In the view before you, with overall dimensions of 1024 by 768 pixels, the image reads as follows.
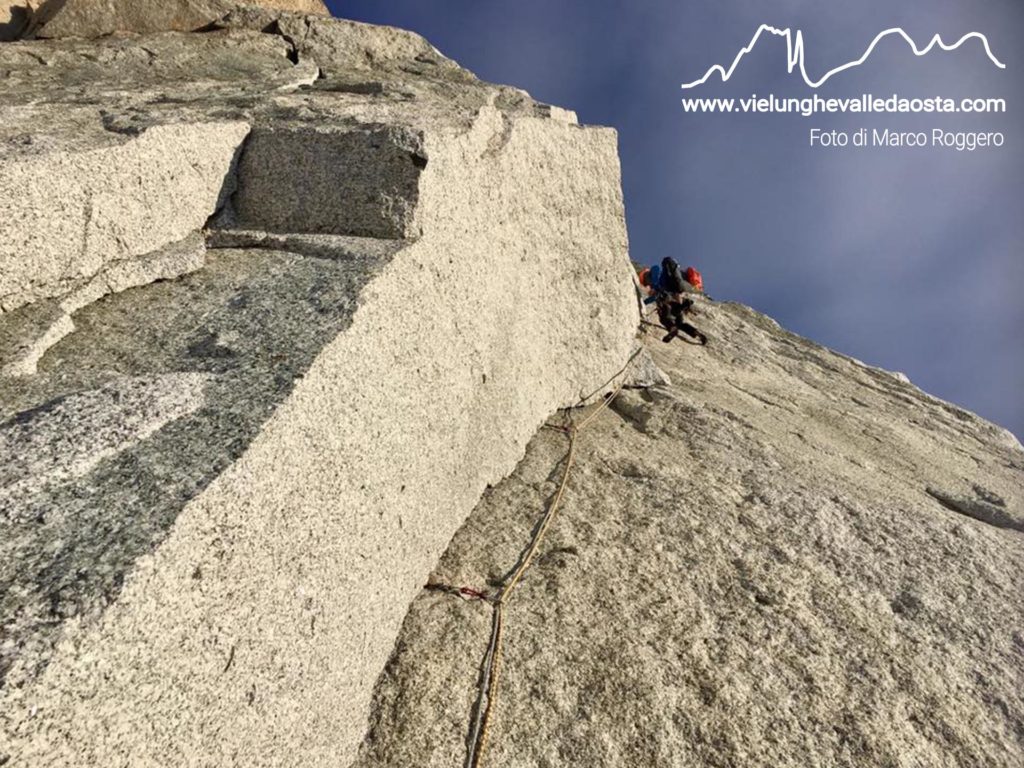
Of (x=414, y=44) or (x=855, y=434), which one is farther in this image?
(x=414, y=44)

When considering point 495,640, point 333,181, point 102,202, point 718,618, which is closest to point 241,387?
point 102,202

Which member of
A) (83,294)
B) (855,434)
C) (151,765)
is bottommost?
(855,434)

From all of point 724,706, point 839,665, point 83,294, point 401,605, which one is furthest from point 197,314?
point 839,665

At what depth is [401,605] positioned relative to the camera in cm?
331

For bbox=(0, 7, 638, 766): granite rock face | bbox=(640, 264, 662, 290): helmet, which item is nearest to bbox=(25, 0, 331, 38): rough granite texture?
bbox=(0, 7, 638, 766): granite rock face

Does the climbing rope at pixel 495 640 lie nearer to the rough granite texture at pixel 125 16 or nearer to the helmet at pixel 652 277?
the helmet at pixel 652 277

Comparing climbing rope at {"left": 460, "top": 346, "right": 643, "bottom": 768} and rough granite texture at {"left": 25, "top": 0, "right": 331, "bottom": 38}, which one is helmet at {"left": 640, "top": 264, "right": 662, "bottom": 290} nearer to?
climbing rope at {"left": 460, "top": 346, "right": 643, "bottom": 768}

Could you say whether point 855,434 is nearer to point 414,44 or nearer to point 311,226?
point 311,226

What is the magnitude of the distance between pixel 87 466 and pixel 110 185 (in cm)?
186

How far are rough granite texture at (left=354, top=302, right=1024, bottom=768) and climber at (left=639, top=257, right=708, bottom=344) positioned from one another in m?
2.85

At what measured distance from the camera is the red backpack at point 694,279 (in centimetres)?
939

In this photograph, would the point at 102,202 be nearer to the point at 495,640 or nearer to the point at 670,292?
the point at 495,640

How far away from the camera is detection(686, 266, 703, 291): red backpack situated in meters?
9.39

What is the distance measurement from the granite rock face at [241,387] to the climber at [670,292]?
361cm
